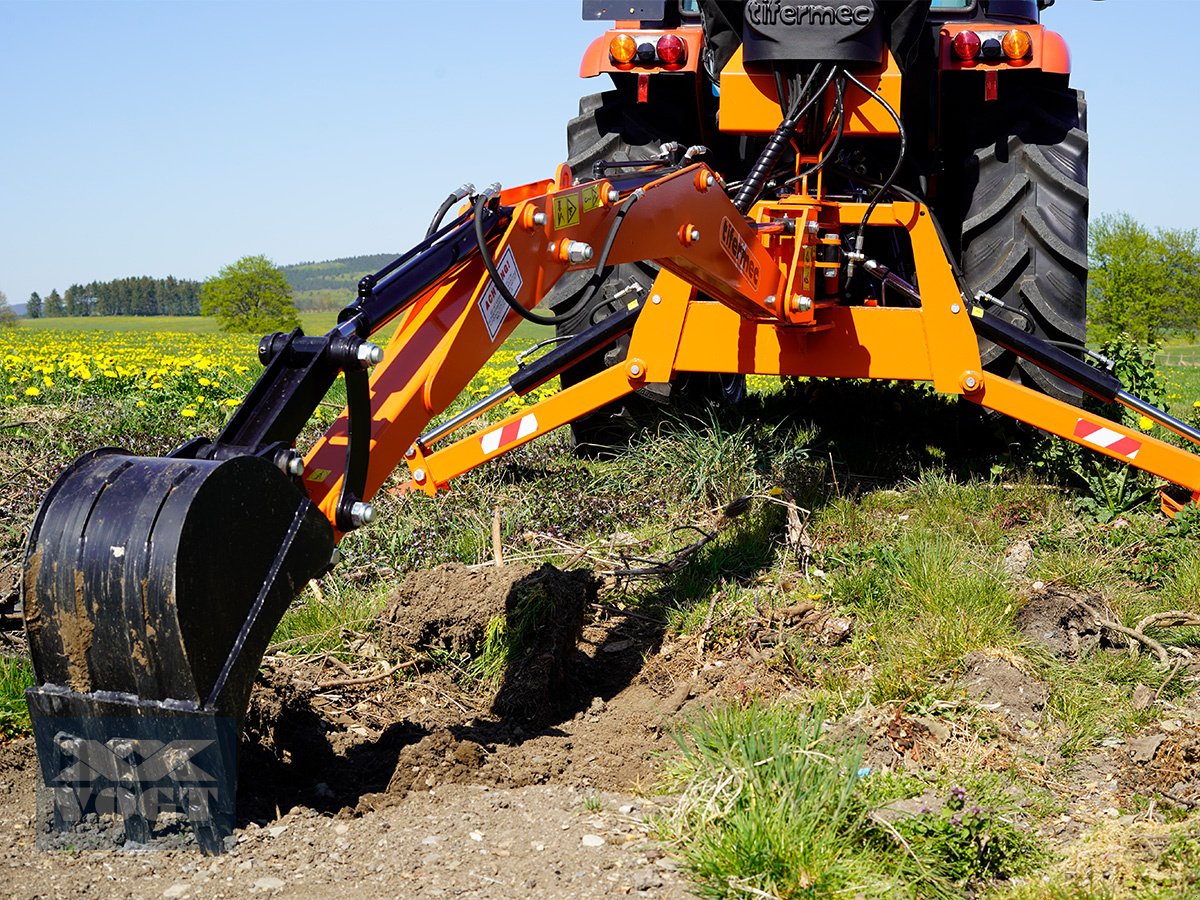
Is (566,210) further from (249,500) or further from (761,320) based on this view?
(761,320)

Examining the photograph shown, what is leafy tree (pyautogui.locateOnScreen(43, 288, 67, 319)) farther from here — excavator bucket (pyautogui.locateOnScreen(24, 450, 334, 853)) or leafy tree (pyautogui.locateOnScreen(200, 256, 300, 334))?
excavator bucket (pyautogui.locateOnScreen(24, 450, 334, 853))

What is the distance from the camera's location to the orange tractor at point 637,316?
2578 millimetres

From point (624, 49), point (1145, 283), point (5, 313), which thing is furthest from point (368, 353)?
point (5, 313)

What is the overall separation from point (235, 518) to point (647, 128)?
399 cm

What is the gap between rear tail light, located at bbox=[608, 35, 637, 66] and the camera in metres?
5.71

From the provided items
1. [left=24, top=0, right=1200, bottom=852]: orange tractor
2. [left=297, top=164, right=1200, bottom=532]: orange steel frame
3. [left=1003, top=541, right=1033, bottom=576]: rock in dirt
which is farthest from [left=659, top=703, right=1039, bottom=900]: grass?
[left=1003, top=541, right=1033, bottom=576]: rock in dirt

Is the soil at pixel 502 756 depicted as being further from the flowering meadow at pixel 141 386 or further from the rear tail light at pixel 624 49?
the flowering meadow at pixel 141 386

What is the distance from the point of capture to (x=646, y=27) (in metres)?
6.27

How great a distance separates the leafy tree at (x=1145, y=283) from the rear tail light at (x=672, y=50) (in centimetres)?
3598

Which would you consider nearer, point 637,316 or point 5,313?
point 637,316

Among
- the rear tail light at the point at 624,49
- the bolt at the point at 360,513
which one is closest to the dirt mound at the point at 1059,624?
the bolt at the point at 360,513

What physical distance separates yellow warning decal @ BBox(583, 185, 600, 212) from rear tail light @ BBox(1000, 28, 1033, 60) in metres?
2.71

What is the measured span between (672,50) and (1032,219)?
5.93 feet

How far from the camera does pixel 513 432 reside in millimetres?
5094
